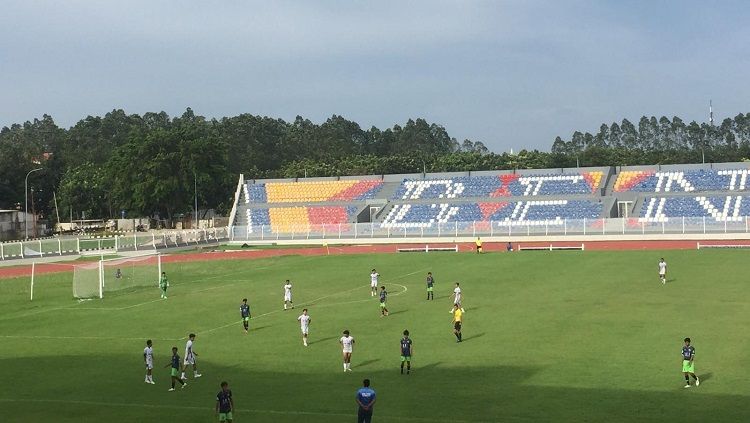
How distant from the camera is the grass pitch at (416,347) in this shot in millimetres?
26828

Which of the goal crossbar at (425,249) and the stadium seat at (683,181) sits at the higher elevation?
the stadium seat at (683,181)

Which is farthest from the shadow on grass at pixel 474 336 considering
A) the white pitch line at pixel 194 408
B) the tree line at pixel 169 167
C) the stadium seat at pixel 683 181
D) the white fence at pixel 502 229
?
the tree line at pixel 169 167

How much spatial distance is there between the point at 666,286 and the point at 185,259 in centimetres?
4466

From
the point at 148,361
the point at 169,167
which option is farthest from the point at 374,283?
the point at 169,167

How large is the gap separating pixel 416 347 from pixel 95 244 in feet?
190

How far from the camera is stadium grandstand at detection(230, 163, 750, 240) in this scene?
85169 mm

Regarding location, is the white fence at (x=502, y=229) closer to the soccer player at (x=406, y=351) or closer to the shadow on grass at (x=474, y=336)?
the shadow on grass at (x=474, y=336)

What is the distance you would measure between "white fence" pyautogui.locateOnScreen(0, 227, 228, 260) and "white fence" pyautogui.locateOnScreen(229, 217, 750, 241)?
6.65m

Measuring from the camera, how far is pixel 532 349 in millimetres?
34188

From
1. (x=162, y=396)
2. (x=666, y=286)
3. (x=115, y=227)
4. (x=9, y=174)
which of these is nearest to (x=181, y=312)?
(x=162, y=396)

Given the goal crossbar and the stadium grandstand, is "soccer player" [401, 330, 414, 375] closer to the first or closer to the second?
the goal crossbar

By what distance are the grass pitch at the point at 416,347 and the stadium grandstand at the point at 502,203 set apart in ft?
80.3

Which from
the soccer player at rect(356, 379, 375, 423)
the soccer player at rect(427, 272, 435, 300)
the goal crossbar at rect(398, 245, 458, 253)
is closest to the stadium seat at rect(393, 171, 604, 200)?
the goal crossbar at rect(398, 245, 458, 253)

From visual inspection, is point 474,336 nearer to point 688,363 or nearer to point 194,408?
point 688,363
